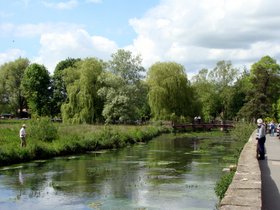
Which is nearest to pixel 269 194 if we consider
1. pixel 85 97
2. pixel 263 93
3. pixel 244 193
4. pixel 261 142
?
pixel 244 193

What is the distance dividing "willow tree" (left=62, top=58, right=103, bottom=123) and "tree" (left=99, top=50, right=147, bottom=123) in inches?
47.5

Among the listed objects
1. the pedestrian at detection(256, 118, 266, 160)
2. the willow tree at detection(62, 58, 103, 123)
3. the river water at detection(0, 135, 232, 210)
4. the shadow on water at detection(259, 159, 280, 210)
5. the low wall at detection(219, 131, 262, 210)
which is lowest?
the river water at detection(0, 135, 232, 210)

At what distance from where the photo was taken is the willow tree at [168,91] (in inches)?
2323

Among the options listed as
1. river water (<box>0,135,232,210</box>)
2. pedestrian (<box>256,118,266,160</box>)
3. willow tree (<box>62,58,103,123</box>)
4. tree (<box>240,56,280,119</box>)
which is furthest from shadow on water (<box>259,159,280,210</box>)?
tree (<box>240,56,280,119</box>)

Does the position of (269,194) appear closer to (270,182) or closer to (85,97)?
(270,182)

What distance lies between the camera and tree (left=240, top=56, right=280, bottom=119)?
197ft

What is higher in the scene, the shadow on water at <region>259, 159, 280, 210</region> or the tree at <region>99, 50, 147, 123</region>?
the tree at <region>99, 50, 147, 123</region>

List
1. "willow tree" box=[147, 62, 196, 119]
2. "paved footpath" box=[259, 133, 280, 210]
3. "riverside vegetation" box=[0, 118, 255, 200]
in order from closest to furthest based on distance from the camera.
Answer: "paved footpath" box=[259, 133, 280, 210] → "riverside vegetation" box=[0, 118, 255, 200] → "willow tree" box=[147, 62, 196, 119]

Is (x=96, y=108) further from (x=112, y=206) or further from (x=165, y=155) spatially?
(x=112, y=206)

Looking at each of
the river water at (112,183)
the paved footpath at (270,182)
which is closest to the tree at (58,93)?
the river water at (112,183)

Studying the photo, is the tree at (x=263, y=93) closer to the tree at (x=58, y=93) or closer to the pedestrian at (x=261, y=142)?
the tree at (x=58, y=93)

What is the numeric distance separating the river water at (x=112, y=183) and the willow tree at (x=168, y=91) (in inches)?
1180

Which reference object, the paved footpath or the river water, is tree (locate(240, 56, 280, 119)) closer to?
the river water

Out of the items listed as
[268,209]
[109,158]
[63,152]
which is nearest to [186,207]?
[268,209]
